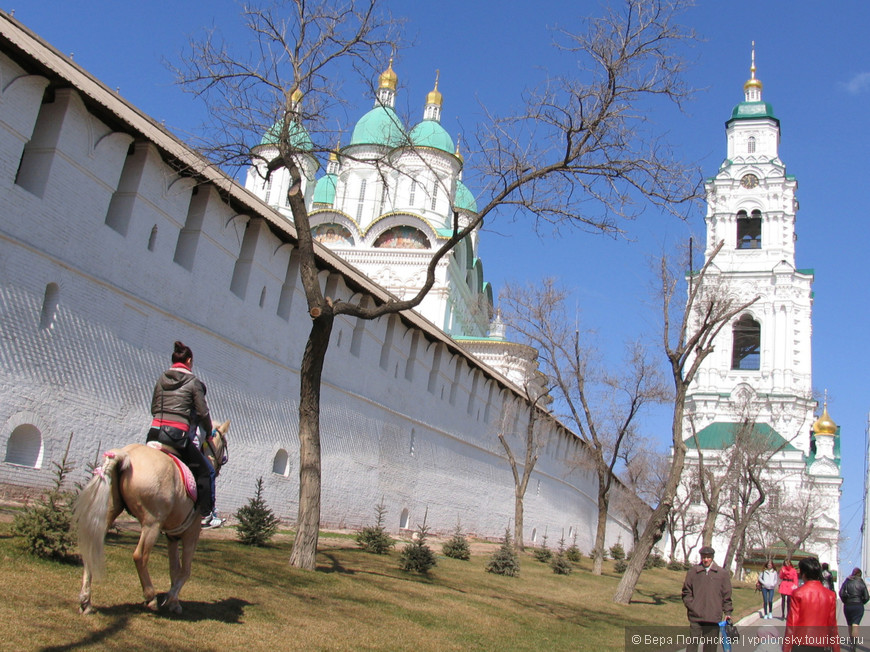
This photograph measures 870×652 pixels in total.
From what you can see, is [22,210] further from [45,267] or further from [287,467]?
[287,467]

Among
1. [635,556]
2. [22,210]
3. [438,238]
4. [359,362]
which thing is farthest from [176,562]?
[438,238]

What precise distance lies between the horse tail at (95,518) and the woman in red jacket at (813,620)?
4.75 metres

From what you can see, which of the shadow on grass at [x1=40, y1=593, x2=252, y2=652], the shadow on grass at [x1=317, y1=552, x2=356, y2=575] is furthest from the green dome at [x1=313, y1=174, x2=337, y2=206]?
the shadow on grass at [x1=40, y1=593, x2=252, y2=652]

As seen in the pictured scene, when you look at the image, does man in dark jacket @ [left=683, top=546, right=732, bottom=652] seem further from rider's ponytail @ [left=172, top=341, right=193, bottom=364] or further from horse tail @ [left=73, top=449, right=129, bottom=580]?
horse tail @ [left=73, top=449, right=129, bottom=580]

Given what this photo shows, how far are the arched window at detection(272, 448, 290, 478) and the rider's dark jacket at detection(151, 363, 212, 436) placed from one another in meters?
9.96

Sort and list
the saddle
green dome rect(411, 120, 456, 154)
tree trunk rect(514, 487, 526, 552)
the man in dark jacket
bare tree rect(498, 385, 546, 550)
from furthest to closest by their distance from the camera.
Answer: green dome rect(411, 120, 456, 154)
bare tree rect(498, 385, 546, 550)
tree trunk rect(514, 487, 526, 552)
the man in dark jacket
the saddle

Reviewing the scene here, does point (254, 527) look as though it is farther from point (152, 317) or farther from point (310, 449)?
point (152, 317)

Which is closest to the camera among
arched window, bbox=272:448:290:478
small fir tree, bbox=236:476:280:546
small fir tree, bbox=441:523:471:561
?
small fir tree, bbox=236:476:280:546

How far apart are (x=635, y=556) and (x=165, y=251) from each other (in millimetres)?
9453

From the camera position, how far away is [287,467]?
15367 millimetres

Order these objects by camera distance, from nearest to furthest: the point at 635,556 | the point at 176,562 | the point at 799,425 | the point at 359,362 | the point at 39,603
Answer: the point at 39,603, the point at 176,562, the point at 635,556, the point at 359,362, the point at 799,425

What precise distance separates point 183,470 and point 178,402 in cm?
46

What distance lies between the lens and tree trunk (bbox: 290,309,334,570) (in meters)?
8.95

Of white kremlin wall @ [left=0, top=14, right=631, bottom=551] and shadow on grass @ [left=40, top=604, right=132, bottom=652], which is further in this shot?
white kremlin wall @ [left=0, top=14, right=631, bottom=551]
